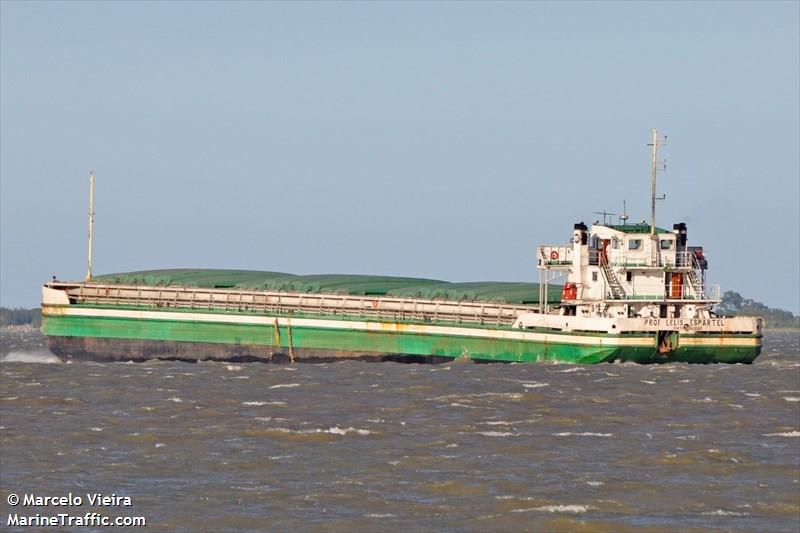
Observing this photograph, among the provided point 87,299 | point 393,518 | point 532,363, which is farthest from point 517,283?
point 393,518

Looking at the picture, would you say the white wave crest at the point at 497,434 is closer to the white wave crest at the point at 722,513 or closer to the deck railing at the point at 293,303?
the white wave crest at the point at 722,513

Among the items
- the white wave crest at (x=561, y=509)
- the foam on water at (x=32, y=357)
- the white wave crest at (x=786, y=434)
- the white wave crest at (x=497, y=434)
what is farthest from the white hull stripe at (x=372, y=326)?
the white wave crest at (x=561, y=509)

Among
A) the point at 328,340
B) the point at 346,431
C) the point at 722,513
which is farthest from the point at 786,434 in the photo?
the point at 328,340

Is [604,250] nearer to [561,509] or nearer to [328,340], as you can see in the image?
[328,340]

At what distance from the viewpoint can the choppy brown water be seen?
29.9 metres

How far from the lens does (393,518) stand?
2945 centimetres

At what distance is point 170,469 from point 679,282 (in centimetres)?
4261

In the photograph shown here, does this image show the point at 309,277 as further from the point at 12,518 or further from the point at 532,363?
the point at 12,518

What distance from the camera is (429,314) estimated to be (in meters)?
81.8

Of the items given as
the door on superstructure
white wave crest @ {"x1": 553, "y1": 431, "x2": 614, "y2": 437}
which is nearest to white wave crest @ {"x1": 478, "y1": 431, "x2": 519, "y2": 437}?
white wave crest @ {"x1": 553, "y1": 431, "x2": 614, "y2": 437}

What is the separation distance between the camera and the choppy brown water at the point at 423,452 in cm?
2994

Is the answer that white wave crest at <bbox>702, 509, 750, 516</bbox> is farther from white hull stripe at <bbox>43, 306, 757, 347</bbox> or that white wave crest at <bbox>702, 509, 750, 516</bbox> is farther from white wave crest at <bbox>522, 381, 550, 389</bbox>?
white hull stripe at <bbox>43, 306, 757, 347</bbox>

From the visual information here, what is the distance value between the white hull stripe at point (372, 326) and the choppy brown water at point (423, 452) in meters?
8.21

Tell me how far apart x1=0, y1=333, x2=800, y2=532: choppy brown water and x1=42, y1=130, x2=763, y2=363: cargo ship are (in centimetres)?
915
